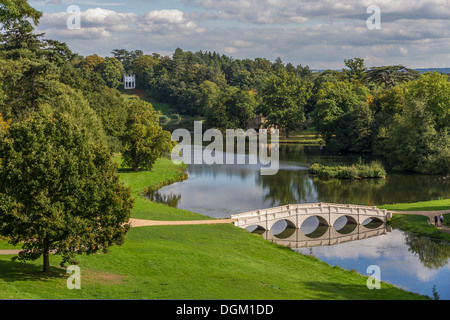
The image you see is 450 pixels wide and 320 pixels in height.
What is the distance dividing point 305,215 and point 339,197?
14935 mm

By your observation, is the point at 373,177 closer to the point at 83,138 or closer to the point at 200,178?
the point at 200,178

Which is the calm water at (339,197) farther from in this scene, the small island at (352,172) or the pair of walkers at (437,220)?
the pair of walkers at (437,220)

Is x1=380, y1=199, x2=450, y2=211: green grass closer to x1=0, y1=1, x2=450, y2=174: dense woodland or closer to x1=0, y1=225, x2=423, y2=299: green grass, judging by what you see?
x1=0, y1=225, x2=423, y2=299: green grass

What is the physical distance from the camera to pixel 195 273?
1095 inches

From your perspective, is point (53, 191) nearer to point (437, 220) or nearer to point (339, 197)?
point (437, 220)

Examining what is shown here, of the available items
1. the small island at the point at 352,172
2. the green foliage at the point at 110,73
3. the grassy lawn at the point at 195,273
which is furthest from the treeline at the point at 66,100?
the green foliage at the point at 110,73

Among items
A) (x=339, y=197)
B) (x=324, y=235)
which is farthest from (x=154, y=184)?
(x=324, y=235)

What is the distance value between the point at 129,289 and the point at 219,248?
1238 centimetres

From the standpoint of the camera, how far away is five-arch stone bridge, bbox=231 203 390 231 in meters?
43.2

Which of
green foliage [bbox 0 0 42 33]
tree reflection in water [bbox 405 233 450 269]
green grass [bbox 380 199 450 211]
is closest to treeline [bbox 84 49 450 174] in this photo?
green grass [bbox 380 199 450 211]

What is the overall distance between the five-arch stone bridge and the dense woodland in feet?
59.8

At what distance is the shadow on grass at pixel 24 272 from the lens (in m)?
22.7

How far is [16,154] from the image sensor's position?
21.6 m

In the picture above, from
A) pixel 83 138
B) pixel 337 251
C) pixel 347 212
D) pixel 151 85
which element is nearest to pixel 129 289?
pixel 83 138
